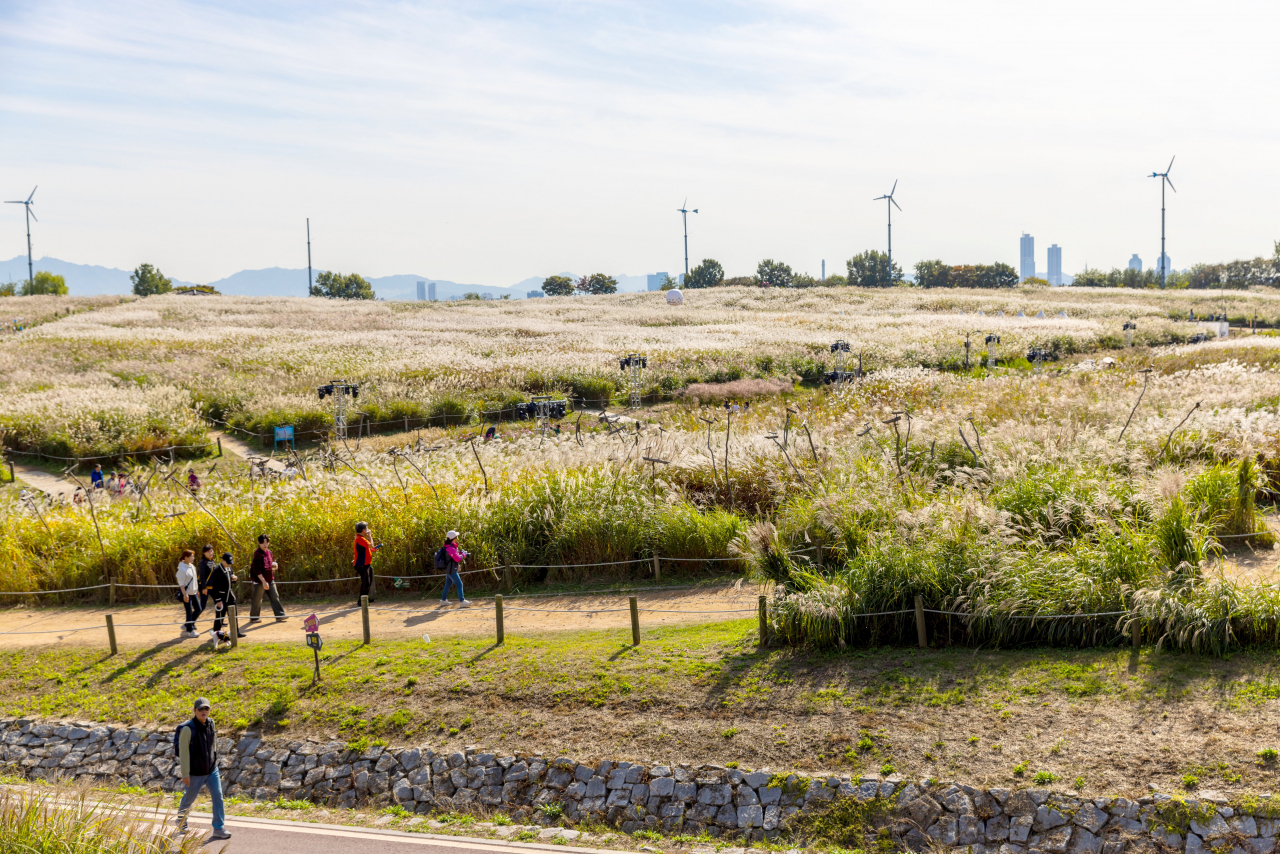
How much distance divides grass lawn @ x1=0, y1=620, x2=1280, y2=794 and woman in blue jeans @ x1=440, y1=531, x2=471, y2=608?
1.93 meters

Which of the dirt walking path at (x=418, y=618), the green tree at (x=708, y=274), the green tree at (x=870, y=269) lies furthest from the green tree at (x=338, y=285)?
the dirt walking path at (x=418, y=618)

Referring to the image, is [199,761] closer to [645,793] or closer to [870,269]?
[645,793]

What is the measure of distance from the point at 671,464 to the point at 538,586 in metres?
4.19

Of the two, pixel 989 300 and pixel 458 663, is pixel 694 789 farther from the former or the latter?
pixel 989 300

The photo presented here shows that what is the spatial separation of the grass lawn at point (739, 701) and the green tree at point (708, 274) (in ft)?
425

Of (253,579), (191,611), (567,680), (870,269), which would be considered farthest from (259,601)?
(870,269)

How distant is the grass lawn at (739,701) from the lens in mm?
8727

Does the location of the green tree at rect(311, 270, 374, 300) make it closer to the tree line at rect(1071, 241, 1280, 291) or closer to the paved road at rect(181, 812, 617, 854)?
the tree line at rect(1071, 241, 1280, 291)

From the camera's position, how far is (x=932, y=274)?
446ft

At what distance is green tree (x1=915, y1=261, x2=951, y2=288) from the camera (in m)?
134

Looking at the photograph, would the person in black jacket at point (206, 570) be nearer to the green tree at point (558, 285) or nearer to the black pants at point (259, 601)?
the black pants at point (259, 601)

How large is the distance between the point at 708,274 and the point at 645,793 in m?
134

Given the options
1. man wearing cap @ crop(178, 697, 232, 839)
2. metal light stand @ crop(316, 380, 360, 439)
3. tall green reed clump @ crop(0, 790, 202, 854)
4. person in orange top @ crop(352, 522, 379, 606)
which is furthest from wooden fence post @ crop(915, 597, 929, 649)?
metal light stand @ crop(316, 380, 360, 439)

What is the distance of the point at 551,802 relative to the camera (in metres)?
9.80
